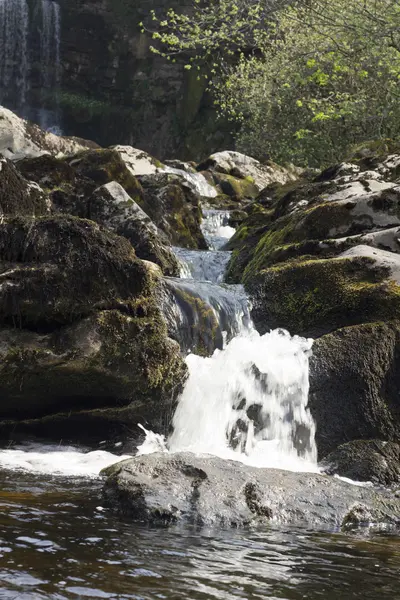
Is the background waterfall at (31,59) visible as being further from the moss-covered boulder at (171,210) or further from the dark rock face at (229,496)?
the dark rock face at (229,496)

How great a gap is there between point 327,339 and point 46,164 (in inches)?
368

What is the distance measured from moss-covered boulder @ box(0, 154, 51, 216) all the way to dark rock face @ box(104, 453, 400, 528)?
7.65 meters

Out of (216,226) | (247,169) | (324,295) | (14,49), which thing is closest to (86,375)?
(324,295)

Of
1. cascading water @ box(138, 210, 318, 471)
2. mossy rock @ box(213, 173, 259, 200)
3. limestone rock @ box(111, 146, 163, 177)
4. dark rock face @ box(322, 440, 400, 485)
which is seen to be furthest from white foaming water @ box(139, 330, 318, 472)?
mossy rock @ box(213, 173, 259, 200)

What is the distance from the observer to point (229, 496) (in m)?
5.88

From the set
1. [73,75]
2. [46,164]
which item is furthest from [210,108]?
[46,164]

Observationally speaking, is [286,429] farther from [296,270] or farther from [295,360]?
[296,270]

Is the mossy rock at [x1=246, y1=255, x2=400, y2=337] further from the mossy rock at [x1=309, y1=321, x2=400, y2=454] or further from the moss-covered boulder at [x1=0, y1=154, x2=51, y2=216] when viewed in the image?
the moss-covered boulder at [x1=0, y1=154, x2=51, y2=216]

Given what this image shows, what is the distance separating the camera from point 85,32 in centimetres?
5222

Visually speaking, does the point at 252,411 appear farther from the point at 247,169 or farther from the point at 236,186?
the point at 247,169

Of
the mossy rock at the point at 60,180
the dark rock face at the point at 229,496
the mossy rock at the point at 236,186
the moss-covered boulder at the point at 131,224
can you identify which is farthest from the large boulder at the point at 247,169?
the dark rock face at the point at 229,496

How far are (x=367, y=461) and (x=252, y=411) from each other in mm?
1647

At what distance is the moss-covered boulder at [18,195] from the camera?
42.5 ft

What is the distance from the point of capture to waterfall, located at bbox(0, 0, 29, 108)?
4959 cm
